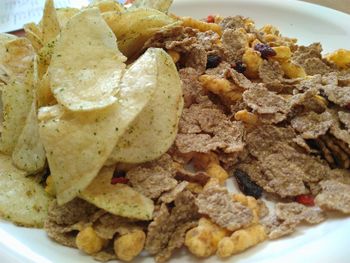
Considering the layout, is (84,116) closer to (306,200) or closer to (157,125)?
(157,125)

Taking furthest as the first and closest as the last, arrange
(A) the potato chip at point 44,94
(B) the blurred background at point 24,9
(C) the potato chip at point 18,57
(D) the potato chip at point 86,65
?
(B) the blurred background at point 24,9, (C) the potato chip at point 18,57, (A) the potato chip at point 44,94, (D) the potato chip at point 86,65

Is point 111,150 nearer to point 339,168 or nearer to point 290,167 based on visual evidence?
point 290,167

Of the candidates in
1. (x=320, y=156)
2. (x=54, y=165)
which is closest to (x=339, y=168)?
(x=320, y=156)

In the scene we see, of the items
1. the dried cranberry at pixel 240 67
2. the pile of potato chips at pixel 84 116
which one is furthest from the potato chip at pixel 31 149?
the dried cranberry at pixel 240 67

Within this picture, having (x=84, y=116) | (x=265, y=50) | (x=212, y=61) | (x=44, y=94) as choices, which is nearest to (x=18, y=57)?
(x=44, y=94)

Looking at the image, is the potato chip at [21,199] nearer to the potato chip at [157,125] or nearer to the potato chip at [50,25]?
the potato chip at [157,125]

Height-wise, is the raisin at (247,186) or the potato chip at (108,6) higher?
the potato chip at (108,6)
